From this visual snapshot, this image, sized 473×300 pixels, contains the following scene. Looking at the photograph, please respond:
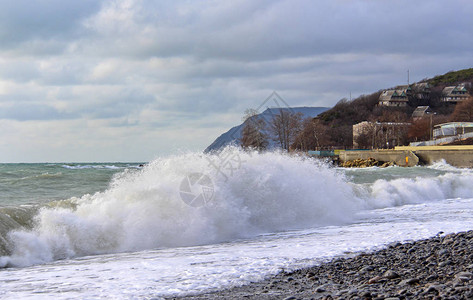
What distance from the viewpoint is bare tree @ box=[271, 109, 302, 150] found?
234 ft

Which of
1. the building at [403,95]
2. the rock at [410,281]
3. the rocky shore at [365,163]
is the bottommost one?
the rocky shore at [365,163]

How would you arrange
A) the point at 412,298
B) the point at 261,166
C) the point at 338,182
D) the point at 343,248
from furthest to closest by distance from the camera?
1. the point at 338,182
2. the point at 261,166
3. the point at 343,248
4. the point at 412,298

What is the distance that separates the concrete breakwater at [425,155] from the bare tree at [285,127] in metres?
12.5

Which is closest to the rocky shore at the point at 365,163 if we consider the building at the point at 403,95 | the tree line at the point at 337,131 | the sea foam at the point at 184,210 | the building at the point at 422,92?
the tree line at the point at 337,131

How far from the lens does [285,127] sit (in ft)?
260

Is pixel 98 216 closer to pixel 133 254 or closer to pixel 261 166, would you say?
pixel 133 254

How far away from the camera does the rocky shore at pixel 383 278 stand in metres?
5.03

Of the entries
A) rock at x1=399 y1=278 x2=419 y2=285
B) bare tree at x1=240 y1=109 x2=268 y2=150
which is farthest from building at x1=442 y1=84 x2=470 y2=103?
rock at x1=399 y1=278 x2=419 y2=285

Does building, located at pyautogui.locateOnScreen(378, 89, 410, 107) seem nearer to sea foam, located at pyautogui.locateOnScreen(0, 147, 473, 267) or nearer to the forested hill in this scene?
the forested hill

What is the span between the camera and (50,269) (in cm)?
779

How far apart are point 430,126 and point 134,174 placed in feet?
283

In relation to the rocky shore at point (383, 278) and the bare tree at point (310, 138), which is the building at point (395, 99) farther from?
the rocky shore at point (383, 278)

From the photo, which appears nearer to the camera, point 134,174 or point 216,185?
point 216,185

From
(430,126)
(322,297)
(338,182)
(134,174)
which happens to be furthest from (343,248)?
(430,126)
